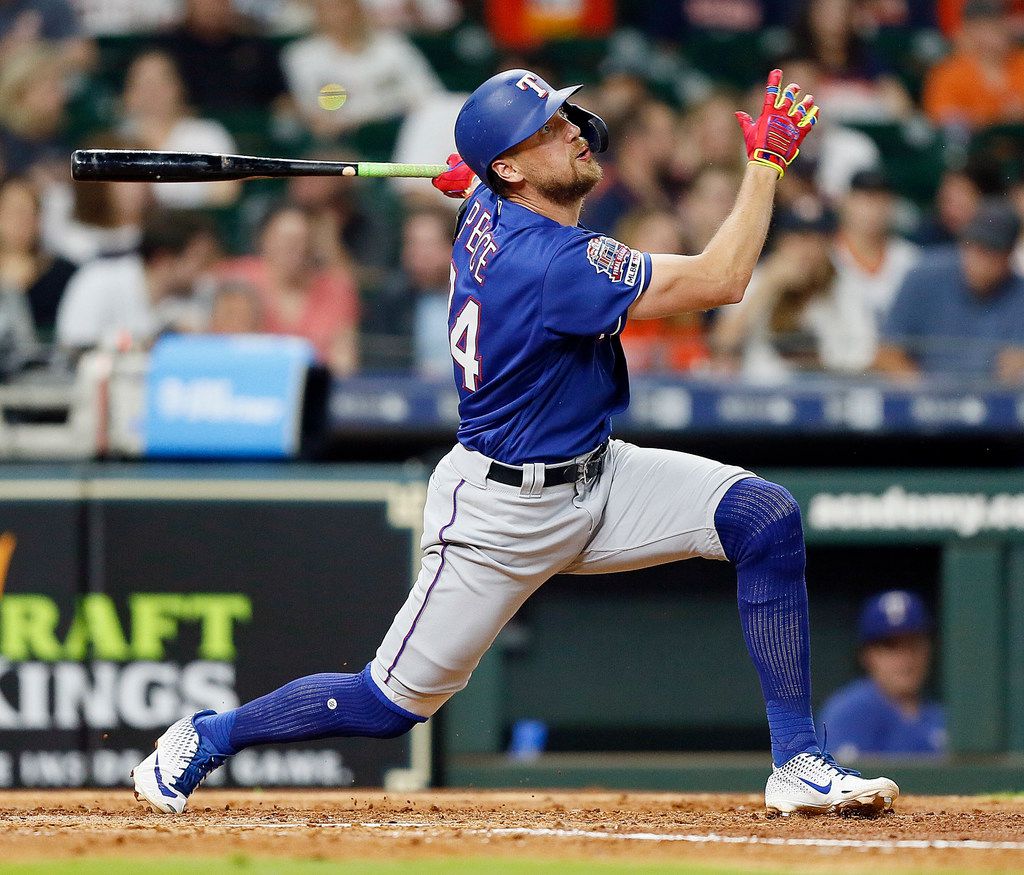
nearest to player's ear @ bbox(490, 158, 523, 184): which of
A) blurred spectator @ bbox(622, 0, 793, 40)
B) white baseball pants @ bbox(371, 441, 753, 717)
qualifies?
white baseball pants @ bbox(371, 441, 753, 717)

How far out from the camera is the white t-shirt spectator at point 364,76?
912 centimetres

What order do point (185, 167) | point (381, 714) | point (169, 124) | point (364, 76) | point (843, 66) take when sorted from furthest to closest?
point (843, 66) < point (364, 76) < point (169, 124) < point (185, 167) < point (381, 714)

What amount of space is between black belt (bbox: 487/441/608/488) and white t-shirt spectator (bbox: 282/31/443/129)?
5.62 metres

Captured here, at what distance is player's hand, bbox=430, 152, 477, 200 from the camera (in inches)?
159

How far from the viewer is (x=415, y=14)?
392 inches

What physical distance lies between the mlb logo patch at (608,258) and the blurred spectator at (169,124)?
525 cm

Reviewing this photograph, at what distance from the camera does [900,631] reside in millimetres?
6219

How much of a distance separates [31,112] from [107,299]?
1953 mm

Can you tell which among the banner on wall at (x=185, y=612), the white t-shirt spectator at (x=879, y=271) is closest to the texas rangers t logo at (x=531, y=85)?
the banner on wall at (x=185, y=612)

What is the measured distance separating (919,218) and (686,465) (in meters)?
5.13

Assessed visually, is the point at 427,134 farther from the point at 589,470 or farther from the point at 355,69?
the point at 589,470

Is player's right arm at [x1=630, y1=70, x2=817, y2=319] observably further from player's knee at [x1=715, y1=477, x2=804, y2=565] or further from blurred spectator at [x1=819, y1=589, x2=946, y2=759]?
blurred spectator at [x1=819, y1=589, x2=946, y2=759]

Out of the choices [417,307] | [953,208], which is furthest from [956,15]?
[417,307]

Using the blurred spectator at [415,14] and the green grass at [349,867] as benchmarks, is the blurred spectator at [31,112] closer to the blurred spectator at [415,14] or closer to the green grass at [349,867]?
the blurred spectator at [415,14]
